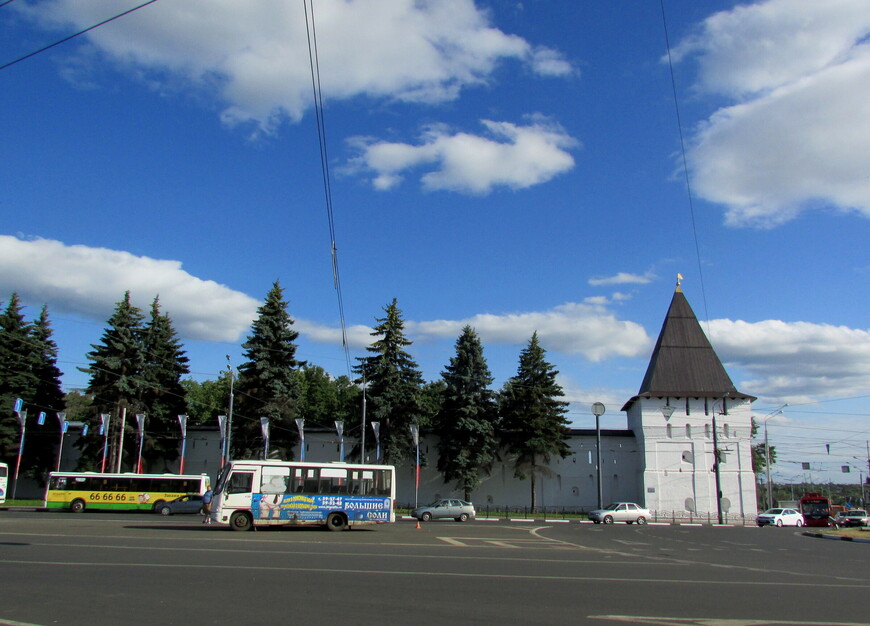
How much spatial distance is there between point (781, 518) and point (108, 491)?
43376 mm

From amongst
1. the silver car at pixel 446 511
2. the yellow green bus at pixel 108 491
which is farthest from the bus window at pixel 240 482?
the yellow green bus at pixel 108 491

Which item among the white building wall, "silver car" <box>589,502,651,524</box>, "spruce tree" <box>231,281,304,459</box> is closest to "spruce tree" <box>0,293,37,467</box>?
"spruce tree" <box>231,281,304,459</box>

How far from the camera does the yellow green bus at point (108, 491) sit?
1526 inches

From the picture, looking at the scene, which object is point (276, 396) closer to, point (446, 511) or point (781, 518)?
point (446, 511)

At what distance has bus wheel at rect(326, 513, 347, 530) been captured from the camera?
2423 cm

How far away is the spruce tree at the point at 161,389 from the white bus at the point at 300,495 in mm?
30522

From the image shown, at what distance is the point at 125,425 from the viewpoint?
48.2 m

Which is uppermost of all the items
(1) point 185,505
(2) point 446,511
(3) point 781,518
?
(1) point 185,505

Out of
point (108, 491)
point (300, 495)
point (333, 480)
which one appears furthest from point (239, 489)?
point (108, 491)

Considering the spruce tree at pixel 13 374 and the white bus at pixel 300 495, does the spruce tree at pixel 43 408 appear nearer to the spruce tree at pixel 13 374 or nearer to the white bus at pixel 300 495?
the spruce tree at pixel 13 374

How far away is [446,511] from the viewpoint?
3822 centimetres

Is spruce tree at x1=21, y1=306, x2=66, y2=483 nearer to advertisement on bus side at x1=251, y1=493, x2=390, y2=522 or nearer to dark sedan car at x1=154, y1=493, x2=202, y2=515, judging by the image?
dark sedan car at x1=154, y1=493, x2=202, y2=515

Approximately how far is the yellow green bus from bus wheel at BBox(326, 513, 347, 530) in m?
19.7

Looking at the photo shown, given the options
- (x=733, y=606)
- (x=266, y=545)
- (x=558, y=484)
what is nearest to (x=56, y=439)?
(x=558, y=484)
